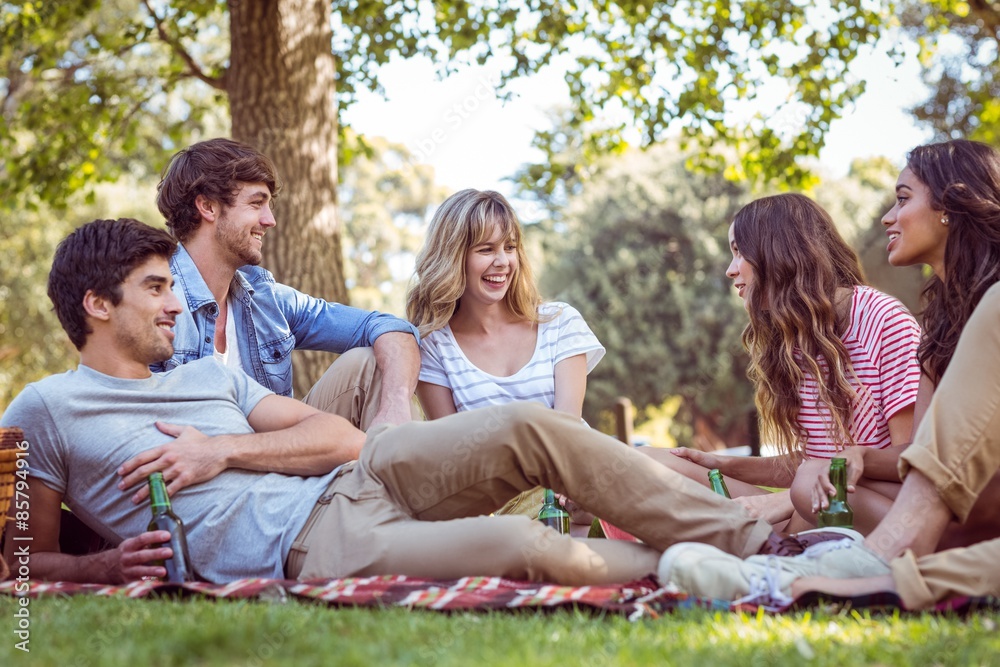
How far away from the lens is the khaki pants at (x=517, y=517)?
3.30 meters

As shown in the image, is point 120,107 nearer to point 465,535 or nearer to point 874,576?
point 465,535

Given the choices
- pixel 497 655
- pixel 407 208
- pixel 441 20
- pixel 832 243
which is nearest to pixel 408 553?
pixel 497 655

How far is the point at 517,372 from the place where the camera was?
5.14 meters

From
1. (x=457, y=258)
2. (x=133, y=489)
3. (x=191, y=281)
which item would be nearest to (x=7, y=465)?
(x=133, y=489)

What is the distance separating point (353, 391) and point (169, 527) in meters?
1.46

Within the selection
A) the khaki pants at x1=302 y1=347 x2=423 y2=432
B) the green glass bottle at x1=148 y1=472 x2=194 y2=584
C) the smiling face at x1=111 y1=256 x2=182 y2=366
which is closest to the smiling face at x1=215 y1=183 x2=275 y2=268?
the khaki pants at x1=302 y1=347 x2=423 y2=432

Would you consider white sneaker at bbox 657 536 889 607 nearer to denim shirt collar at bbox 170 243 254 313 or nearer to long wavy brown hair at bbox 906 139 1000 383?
long wavy brown hair at bbox 906 139 1000 383

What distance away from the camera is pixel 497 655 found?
2.35m

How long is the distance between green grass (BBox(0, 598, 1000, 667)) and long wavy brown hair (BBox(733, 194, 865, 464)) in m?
1.70

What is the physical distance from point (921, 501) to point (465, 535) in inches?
57.8

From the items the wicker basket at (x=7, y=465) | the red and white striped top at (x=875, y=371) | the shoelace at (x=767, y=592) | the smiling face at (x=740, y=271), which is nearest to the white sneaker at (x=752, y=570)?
the shoelace at (x=767, y=592)

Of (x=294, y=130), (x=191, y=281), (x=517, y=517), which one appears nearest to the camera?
(x=517, y=517)

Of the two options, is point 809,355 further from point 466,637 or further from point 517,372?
point 466,637

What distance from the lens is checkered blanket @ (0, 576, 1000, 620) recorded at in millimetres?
2947
